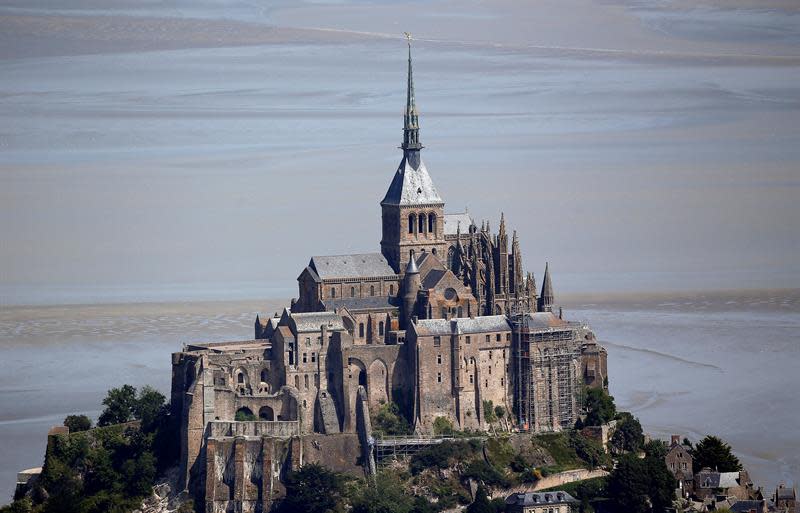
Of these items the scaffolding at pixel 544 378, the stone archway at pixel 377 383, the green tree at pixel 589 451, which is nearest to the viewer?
the green tree at pixel 589 451

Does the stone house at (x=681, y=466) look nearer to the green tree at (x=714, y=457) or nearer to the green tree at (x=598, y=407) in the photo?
the green tree at (x=714, y=457)

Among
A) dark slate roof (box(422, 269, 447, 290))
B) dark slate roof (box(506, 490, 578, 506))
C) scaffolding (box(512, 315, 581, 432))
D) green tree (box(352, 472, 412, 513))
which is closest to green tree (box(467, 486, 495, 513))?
dark slate roof (box(506, 490, 578, 506))

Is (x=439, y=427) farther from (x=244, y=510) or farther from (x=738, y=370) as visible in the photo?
(x=738, y=370)

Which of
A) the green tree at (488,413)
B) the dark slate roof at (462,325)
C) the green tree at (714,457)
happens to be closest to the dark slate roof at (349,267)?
the dark slate roof at (462,325)

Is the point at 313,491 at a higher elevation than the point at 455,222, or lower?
lower

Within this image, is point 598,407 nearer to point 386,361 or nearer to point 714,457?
point 714,457

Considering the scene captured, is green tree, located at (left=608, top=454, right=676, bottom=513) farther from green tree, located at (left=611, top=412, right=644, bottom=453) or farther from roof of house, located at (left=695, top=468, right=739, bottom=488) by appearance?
green tree, located at (left=611, top=412, right=644, bottom=453)

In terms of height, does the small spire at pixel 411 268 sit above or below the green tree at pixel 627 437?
above

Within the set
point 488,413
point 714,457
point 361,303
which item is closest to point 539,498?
point 488,413
